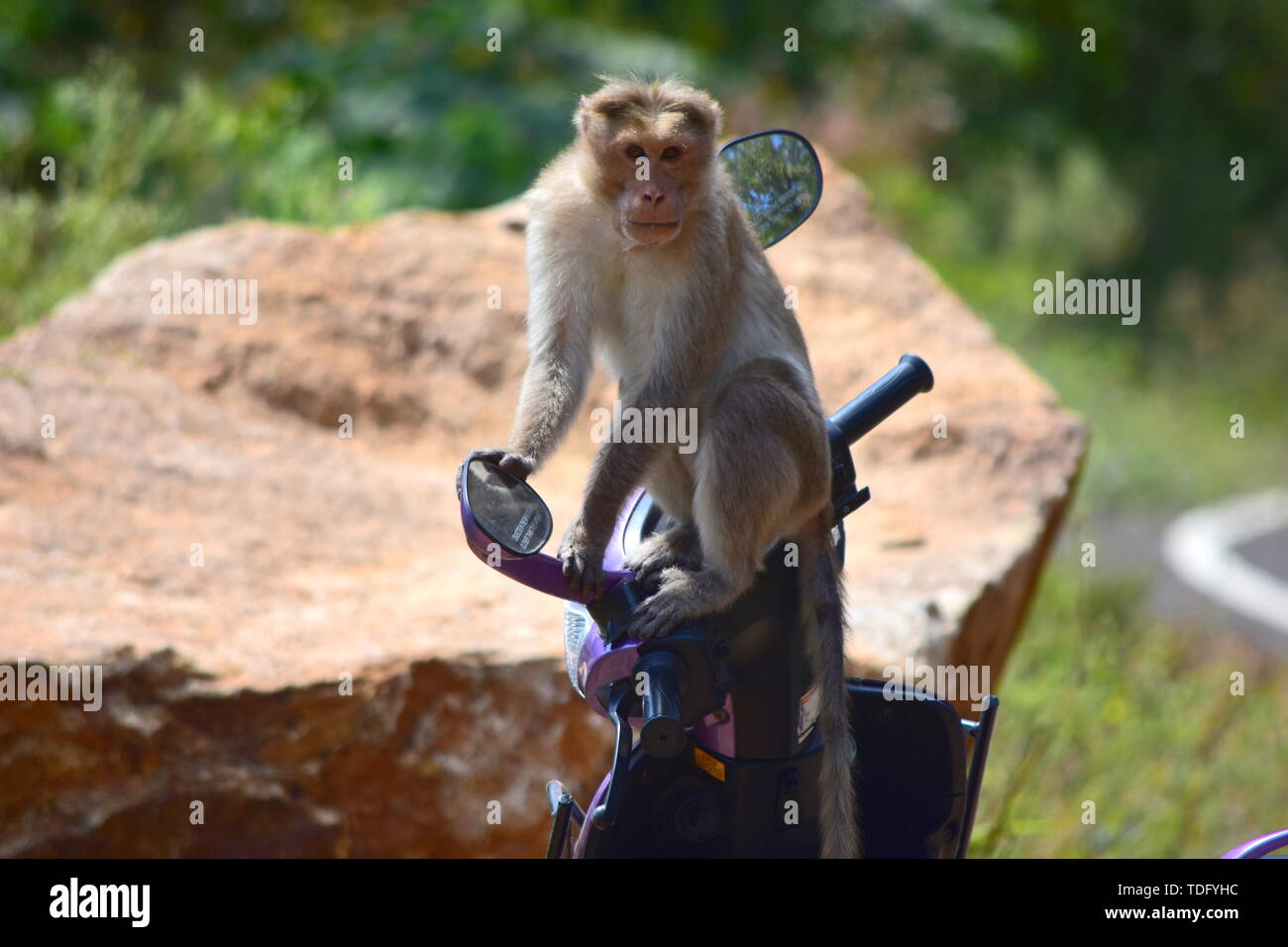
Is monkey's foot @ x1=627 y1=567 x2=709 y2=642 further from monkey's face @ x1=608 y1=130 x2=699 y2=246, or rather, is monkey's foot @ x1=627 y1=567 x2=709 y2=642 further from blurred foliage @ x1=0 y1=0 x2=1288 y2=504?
blurred foliage @ x1=0 y1=0 x2=1288 y2=504

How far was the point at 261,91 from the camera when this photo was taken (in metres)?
11.5

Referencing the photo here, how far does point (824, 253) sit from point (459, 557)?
2758mm

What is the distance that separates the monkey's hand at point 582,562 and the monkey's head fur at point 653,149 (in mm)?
722

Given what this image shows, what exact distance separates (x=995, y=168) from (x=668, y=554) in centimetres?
1391

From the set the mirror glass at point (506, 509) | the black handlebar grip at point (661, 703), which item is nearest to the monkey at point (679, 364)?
Result: the mirror glass at point (506, 509)

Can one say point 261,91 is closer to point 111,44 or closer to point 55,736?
point 111,44

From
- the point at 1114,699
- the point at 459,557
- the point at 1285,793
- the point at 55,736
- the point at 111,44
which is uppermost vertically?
the point at 111,44

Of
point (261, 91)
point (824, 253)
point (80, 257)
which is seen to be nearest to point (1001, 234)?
point (261, 91)

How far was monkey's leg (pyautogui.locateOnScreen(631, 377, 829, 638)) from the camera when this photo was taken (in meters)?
2.84

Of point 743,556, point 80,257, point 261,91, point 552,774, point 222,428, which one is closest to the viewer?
point 743,556

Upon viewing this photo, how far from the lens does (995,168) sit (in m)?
15.7

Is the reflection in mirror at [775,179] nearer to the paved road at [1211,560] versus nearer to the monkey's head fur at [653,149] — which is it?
the monkey's head fur at [653,149]

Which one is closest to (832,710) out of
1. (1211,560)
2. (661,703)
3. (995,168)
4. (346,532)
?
(661,703)

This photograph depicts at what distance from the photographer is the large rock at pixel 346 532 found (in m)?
3.40
